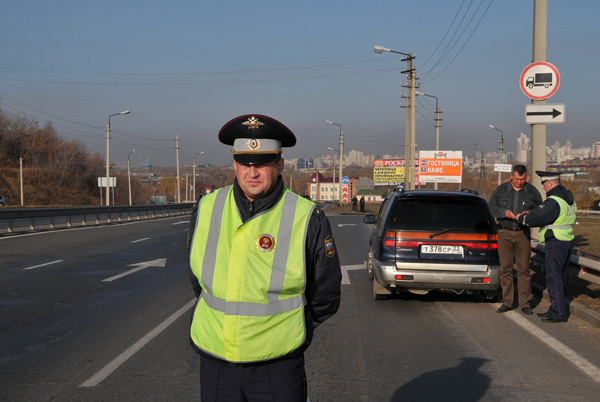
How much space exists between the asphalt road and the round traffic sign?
13.5 ft

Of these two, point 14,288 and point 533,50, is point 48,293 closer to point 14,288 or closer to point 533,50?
point 14,288

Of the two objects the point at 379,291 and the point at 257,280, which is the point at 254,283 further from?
the point at 379,291

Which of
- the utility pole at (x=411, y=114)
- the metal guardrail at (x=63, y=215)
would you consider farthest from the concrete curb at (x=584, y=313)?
the utility pole at (x=411, y=114)

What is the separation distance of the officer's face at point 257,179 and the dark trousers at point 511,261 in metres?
6.47

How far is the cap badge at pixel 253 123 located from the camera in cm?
272

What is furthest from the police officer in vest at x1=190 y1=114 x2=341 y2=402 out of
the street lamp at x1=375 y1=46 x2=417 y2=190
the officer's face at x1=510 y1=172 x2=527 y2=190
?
the street lamp at x1=375 y1=46 x2=417 y2=190

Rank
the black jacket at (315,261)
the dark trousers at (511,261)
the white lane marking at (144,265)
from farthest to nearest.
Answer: the white lane marking at (144,265) → the dark trousers at (511,261) → the black jacket at (315,261)

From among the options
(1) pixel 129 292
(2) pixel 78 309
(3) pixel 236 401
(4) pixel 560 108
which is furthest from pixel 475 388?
(4) pixel 560 108

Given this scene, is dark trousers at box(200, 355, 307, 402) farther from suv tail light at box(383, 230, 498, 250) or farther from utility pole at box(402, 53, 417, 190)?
utility pole at box(402, 53, 417, 190)

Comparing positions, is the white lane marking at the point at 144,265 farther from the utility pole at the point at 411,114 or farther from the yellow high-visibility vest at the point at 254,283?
the utility pole at the point at 411,114

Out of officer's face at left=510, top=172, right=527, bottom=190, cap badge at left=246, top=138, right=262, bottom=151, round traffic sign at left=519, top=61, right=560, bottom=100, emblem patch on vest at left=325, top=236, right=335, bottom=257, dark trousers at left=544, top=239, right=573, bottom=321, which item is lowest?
dark trousers at left=544, top=239, right=573, bottom=321

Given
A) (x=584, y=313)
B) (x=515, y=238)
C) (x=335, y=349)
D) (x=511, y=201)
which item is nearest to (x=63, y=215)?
(x=511, y=201)

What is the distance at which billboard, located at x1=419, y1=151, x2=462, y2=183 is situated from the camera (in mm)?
50812

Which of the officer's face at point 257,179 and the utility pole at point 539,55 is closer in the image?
the officer's face at point 257,179
